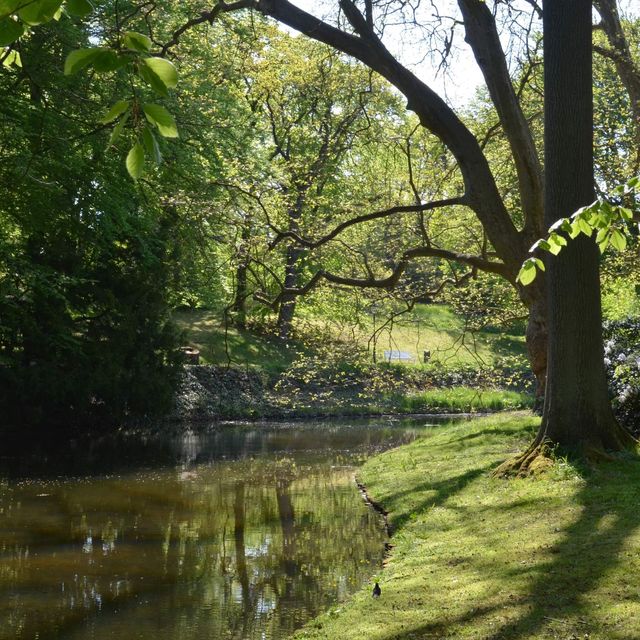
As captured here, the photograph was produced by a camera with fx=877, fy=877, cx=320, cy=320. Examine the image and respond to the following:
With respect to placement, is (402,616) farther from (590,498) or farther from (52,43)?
(52,43)

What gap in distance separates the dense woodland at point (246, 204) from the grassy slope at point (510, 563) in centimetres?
327

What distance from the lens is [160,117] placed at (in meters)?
2.49

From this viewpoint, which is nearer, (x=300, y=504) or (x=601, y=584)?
(x=601, y=584)

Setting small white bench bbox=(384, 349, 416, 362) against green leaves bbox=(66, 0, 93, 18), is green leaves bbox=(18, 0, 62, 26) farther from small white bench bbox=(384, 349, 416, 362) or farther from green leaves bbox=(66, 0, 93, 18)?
small white bench bbox=(384, 349, 416, 362)

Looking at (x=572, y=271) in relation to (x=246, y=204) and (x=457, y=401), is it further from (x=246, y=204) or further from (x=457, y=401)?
(x=457, y=401)

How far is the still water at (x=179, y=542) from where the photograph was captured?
25.5ft

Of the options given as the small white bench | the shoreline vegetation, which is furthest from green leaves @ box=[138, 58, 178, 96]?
the small white bench

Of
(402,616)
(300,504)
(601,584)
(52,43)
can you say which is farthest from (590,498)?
(52,43)

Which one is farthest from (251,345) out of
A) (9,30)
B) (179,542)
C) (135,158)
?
(9,30)

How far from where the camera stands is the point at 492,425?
1697cm

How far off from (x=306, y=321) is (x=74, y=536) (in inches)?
430

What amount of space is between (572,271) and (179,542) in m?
5.77

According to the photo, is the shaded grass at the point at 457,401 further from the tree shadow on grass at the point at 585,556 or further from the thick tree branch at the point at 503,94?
the tree shadow on grass at the point at 585,556

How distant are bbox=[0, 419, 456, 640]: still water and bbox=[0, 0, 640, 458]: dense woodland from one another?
9.10 feet
